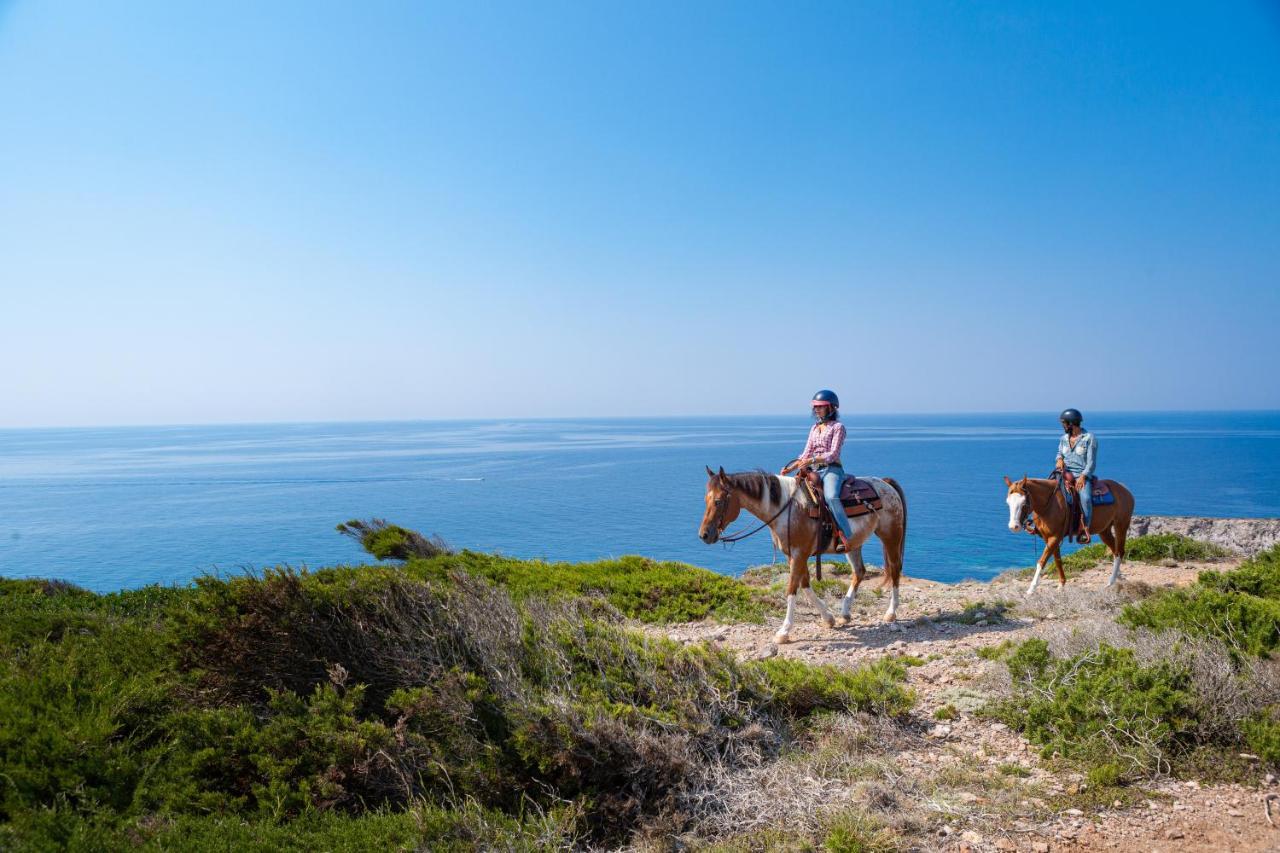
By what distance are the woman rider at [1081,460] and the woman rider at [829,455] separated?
17.4 feet

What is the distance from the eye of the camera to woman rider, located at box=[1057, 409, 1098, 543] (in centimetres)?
1121

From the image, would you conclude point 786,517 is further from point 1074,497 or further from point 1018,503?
point 1074,497

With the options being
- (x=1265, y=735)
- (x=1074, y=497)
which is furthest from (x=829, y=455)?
(x=1074, y=497)

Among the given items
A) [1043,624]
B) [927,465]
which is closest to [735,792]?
[1043,624]

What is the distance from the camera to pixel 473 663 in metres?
5.56

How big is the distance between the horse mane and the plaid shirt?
700 millimetres

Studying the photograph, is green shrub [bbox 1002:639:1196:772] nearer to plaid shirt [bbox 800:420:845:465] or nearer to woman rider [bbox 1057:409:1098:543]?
plaid shirt [bbox 800:420:845:465]

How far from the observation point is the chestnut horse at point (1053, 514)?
10805 mm

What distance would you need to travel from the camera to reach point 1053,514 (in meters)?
11.1

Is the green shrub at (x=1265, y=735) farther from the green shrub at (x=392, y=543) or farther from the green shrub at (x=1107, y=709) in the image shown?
the green shrub at (x=392, y=543)

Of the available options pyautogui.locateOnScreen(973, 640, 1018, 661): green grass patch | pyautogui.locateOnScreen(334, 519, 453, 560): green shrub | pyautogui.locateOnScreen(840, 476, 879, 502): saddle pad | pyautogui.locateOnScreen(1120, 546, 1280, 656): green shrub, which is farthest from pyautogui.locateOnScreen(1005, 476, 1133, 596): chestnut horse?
pyautogui.locateOnScreen(334, 519, 453, 560): green shrub

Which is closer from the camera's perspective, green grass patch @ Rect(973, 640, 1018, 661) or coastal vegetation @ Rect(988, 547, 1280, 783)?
coastal vegetation @ Rect(988, 547, 1280, 783)

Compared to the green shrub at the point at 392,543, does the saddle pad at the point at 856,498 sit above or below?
above

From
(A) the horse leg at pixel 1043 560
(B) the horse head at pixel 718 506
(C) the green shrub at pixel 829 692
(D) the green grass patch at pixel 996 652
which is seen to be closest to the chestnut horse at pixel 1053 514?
(A) the horse leg at pixel 1043 560
